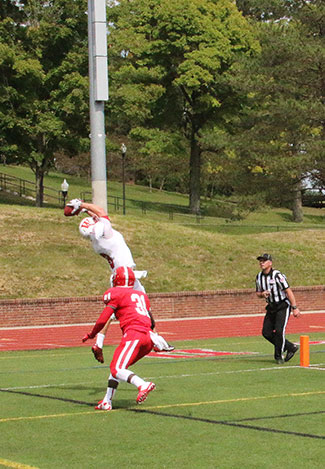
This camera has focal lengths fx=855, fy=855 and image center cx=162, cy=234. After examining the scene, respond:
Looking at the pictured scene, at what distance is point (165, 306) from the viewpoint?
3003cm

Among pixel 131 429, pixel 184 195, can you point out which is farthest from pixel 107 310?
pixel 184 195

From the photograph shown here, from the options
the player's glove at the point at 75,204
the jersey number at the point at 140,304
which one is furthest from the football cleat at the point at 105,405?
the player's glove at the point at 75,204

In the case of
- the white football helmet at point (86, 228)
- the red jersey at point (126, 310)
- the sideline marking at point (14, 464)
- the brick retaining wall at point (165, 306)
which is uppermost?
the white football helmet at point (86, 228)

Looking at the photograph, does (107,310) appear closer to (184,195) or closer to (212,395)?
(212,395)

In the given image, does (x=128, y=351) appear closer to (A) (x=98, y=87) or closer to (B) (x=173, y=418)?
(B) (x=173, y=418)

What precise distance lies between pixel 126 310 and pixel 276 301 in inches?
221

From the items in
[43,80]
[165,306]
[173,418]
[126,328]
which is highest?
[43,80]

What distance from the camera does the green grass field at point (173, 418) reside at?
7539mm

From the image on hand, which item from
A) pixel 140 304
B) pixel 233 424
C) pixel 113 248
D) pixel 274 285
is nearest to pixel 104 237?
pixel 113 248

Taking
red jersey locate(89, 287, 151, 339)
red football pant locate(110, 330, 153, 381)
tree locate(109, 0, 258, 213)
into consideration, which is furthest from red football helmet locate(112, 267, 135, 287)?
tree locate(109, 0, 258, 213)

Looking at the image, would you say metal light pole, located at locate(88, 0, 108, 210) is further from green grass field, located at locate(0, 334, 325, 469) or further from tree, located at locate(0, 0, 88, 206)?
tree, located at locate(0, 0, 88, 206)

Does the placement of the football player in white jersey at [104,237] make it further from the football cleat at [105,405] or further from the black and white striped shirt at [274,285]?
the black and white striped shirt at [274,285]

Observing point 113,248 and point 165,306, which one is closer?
point 113,248

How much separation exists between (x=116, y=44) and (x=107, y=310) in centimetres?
5624
